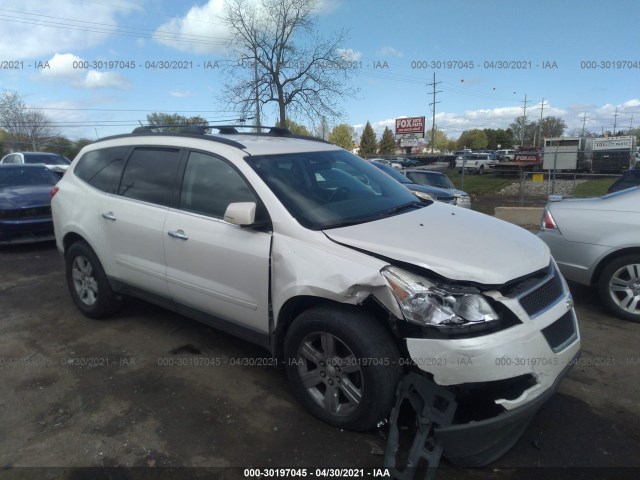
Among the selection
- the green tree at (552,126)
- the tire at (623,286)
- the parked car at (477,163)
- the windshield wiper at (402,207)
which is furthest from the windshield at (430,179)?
the green tree at (552,126)

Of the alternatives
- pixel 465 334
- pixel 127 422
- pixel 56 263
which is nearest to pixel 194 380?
pixel 127 422

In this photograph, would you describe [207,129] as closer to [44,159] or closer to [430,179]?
[430,179]

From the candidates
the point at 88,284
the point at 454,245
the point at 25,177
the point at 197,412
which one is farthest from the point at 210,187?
the point at 25,177

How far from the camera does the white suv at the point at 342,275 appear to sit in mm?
2461

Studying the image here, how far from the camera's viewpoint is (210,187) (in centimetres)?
354

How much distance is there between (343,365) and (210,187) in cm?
171

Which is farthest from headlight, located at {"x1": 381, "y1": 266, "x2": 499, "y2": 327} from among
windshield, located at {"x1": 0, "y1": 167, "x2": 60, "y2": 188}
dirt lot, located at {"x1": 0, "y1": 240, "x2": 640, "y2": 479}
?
windshield, located at {"x1": 0, "y1": 167, "x2": 60, "y2": 188}

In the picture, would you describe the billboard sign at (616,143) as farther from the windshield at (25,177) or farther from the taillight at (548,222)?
the windshield at (25,177)

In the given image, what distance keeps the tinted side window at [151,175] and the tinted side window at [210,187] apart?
193 mm

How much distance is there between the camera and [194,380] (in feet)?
11.6

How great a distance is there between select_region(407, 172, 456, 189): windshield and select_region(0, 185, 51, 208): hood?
28.9 ft

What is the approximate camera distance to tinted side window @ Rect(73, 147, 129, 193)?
436 cm

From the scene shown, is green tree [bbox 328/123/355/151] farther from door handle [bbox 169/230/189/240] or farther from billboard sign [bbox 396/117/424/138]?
door handle [bbox 169/230/189/240]

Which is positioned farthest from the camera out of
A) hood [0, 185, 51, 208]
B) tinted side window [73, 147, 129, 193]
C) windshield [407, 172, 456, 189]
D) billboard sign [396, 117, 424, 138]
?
billboard sign [396, 117, 424, 138]
